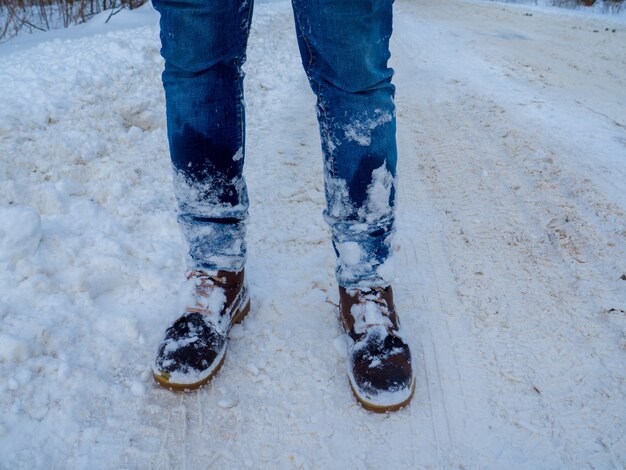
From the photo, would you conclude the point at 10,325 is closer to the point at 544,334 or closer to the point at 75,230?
the point at 75,230

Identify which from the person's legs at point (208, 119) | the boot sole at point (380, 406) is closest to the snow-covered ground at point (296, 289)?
the boot sole at point (380, 406)

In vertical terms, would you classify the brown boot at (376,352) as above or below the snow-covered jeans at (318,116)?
below

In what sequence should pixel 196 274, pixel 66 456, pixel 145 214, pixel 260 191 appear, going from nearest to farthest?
pixel 66 456
pixel 196 274
pixel 145 214
pixel 260 191

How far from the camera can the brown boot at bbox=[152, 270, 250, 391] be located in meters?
1.26

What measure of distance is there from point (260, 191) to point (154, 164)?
49 centimetres

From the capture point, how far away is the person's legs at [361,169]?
1.13 meters

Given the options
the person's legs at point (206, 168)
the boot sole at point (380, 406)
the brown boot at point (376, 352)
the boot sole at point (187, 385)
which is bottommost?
the boot sole at point (380, 406)

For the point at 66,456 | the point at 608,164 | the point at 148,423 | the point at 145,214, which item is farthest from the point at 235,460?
the point at 608,164

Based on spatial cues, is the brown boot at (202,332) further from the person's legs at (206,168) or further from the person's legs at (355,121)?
the person's legs at (355,121)

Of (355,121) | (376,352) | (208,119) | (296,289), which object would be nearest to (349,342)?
(376,352)

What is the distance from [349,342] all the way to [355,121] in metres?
0.56

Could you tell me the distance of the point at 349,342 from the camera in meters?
1.36

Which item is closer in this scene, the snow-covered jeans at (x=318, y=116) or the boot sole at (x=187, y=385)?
the snow-covered jeans at (x=318, y=116)

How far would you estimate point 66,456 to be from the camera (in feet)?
3.57
